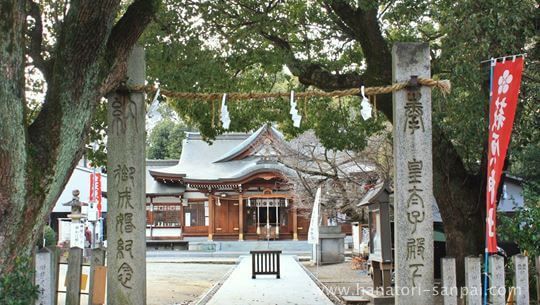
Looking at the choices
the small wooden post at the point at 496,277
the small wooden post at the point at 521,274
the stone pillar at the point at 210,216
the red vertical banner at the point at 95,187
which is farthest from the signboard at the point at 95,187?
the small wooden post at the point at 496,277

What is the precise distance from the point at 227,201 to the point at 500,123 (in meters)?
25.5

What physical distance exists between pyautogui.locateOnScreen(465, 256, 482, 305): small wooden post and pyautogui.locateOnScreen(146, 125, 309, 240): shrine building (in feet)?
78.2

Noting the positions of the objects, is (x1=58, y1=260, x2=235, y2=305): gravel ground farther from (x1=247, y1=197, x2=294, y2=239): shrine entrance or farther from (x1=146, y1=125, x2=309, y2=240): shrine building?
(x1=247, y1=197, x2=294, y2=239): shrine entrance

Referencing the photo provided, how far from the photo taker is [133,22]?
534 centimetres

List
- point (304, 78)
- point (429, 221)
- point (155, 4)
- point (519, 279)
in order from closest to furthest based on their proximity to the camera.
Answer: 1. point (155, 4)
2. point (429, 221)
3. point (519, 279)
4. point (304, 78)

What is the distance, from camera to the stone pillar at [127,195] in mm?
5758

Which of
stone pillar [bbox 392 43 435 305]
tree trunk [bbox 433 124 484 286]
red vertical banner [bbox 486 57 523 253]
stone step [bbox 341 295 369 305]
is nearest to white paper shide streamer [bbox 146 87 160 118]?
stone pillar [bbox 392 43 435 305]

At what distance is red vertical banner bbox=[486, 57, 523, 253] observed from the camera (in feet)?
21.3

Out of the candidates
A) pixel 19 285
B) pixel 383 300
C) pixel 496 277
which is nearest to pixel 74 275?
pixel 19 285

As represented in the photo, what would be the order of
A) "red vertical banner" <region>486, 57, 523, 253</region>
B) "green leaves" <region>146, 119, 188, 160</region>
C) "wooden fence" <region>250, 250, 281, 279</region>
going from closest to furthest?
"red vertical banner" <region>486, 57, 523, 253</region>
"wooden fence" <region>250, 250, 281, 279</region>
"green leaves" <region>146, 119, 188, 160</region>

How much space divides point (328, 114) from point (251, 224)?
61.7 ft

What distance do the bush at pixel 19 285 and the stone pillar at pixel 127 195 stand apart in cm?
82

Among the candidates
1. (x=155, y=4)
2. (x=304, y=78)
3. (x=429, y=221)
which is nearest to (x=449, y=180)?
(x=304, y=78)

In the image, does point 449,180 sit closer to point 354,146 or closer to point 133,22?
point 354,146
